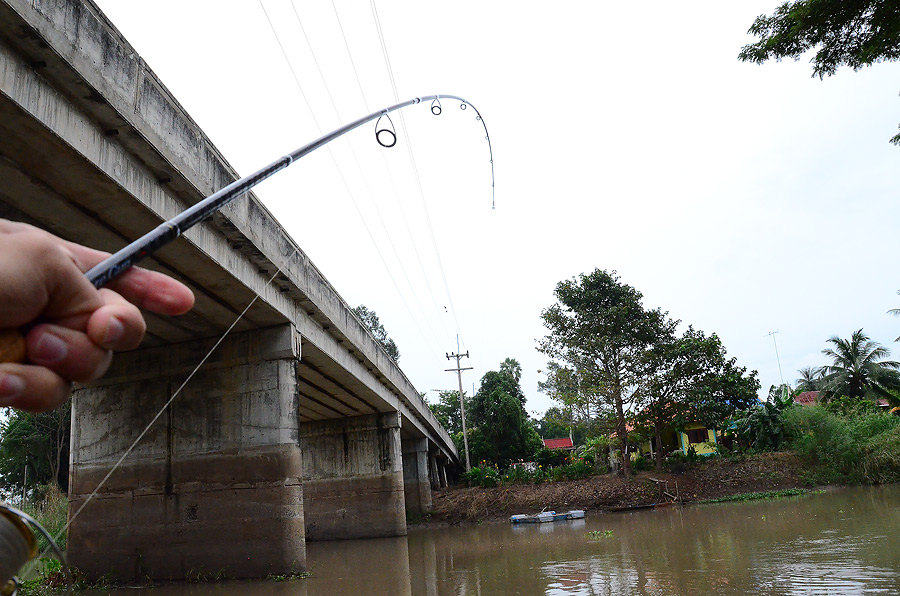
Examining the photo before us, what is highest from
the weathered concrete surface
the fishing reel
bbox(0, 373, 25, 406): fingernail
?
the weathered concrete surface

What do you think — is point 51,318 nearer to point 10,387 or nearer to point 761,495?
point 10,387

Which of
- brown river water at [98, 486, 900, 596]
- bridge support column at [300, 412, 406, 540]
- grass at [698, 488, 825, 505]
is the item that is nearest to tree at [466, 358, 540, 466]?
grass at [698, 488, 825, 505]

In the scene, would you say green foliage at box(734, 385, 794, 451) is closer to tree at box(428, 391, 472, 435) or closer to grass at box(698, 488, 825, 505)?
grass at box(698, 488, 825, 505)

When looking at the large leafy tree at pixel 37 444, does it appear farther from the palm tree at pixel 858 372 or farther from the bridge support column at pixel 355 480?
the palm tree at pixel 858 372

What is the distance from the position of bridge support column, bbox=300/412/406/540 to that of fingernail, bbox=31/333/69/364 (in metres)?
23.6

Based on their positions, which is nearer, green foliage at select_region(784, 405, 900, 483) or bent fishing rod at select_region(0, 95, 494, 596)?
bent fishing rod at select_region(0, 95, 494, 596)

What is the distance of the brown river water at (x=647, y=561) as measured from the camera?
8445 millimetres

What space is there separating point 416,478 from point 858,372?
2772 centimetres

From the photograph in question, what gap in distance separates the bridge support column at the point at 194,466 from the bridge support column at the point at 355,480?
494 inches

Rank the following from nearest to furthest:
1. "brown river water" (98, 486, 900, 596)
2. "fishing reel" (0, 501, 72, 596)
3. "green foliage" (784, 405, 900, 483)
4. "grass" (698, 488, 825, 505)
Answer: "fishing reel" (0, 501, 72, 596), "brown river water" (98, 486, 900, 596), "green foliage" (784, 405, 900, 483), "grass" (698, 488, 825, 505)

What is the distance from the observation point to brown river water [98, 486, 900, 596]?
845 cm


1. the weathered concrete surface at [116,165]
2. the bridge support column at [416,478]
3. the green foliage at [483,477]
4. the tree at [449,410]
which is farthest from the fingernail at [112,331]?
the tree at [449,410]

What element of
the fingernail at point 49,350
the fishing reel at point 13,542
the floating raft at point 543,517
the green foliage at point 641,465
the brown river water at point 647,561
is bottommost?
the floating raft at point 543,517

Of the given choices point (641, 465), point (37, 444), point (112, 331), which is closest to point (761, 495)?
point (641, 465)
